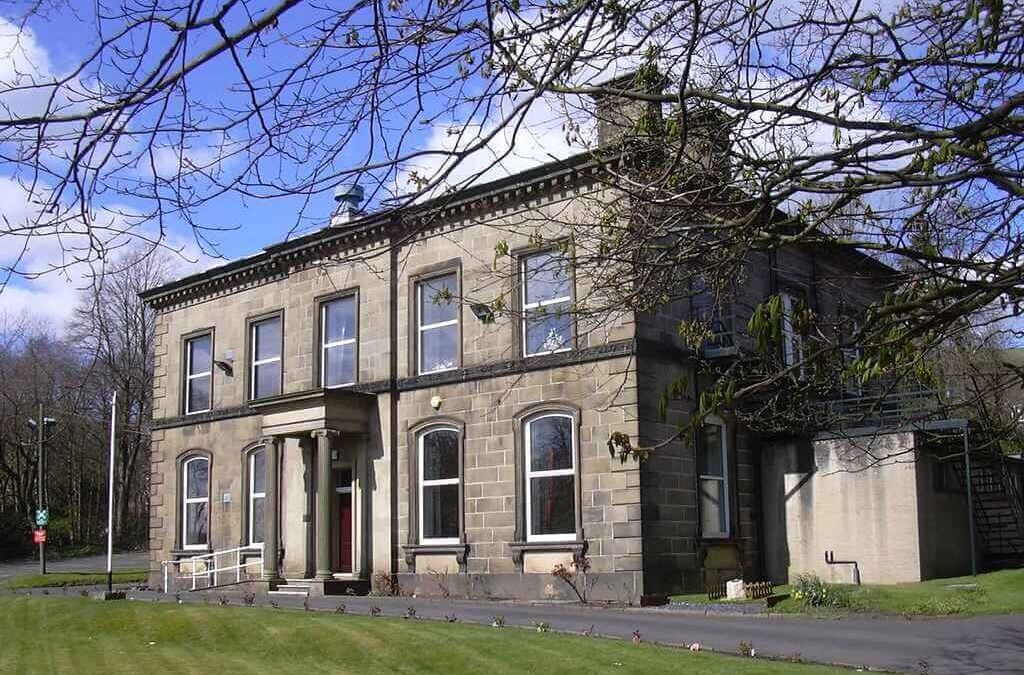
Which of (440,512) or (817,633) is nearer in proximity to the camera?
(817,633)

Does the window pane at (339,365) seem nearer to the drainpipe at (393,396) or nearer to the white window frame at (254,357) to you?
the drainpipe at (393,396)

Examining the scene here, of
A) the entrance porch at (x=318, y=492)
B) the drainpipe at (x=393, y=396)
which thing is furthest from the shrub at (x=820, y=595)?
the entrance porch at (x=318, y=492)

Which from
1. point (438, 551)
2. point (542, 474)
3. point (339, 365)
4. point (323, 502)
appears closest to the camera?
point (542, 474)

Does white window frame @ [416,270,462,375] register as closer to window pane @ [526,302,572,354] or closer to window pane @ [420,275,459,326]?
window pane @ [420,275,459,326]

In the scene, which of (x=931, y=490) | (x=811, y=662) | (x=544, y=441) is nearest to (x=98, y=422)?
(x=544, y=441)

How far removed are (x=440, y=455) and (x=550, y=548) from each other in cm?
404

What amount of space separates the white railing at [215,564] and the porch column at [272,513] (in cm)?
96

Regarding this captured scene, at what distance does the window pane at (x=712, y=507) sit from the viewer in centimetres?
2315

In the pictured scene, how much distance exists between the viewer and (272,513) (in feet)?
89.4

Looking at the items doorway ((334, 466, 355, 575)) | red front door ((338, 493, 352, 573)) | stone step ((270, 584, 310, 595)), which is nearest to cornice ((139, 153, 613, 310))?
doorway ((334, 466, 355, 575))

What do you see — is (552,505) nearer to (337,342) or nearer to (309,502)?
(309,502)

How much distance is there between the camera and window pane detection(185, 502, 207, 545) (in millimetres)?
31109

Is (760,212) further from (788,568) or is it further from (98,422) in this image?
(98,422)

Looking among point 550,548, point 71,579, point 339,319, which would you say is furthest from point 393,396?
point 71,579
